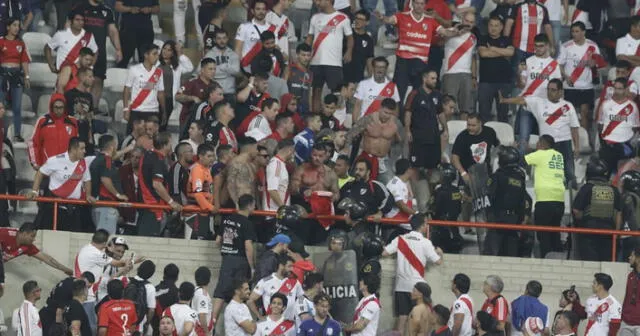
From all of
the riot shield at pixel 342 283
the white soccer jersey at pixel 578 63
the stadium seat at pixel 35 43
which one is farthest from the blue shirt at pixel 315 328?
the stadium seat at pixel 35 43

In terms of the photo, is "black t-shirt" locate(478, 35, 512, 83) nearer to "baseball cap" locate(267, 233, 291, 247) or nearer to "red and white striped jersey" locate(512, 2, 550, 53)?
"red and white striped jersey" locate(512, 2, 550, 53)

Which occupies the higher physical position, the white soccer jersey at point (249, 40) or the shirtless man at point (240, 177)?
the white soccer jersey at point (249, 40)

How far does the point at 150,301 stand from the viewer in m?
29.3

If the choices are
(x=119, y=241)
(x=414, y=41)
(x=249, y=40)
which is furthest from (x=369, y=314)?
(x=414, y=41)

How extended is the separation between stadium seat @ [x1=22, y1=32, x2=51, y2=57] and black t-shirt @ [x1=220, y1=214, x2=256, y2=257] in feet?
23.8

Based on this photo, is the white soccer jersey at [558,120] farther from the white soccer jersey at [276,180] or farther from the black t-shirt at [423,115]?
the white soccer jersey at [276,180]

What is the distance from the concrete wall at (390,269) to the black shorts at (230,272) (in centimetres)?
74

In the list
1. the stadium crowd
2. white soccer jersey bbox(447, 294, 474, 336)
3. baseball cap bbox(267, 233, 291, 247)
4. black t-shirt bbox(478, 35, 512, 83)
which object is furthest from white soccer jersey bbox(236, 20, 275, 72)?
white soccer jersey bbox(447, 294, 474, 336)

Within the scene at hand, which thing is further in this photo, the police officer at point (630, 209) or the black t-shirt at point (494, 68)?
the black t-shirt at point (494, 68)

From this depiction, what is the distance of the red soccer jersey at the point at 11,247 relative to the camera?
3045 cm

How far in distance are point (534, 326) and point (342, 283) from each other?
252 centimetres

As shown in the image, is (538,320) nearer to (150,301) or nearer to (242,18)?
(150,301)

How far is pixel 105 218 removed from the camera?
3123cm

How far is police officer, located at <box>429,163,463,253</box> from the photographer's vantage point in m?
32.2
